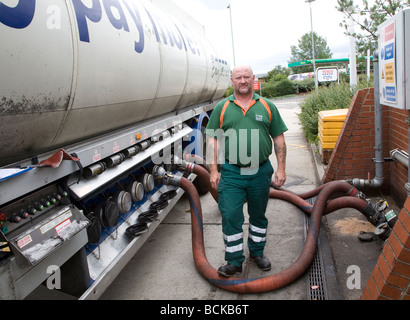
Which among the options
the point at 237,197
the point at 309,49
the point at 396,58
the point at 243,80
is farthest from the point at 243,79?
the point at 309,49

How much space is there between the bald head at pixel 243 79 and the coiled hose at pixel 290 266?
1.33 m

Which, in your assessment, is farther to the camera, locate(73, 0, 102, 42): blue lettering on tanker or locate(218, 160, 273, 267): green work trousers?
locate(218, 160, 273, 267): green work trousers

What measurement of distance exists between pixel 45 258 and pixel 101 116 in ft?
3.85

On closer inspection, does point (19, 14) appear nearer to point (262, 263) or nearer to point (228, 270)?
point (228, 270)

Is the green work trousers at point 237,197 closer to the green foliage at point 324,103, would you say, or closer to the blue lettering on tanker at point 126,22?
the blue lettering on tanker at point 126,22

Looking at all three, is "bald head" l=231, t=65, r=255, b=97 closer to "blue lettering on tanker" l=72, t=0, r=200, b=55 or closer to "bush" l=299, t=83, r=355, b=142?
"blue lettering on tanker" l=72, t=0, r=200, b=55

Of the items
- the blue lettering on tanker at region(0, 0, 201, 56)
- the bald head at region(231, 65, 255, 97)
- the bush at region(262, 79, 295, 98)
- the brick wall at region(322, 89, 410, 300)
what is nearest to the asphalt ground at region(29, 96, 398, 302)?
the brick wall at region(322, 89, 410, 300)

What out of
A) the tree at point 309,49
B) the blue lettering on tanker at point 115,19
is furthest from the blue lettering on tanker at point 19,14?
the tree at point 309,49

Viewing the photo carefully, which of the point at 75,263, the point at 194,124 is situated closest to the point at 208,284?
the point at 75,263

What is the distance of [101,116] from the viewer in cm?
283

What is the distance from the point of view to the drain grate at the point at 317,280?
9.89 ft

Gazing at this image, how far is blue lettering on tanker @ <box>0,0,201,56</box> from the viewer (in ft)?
6.03

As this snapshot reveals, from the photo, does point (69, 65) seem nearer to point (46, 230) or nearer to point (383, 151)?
point (46, 230)

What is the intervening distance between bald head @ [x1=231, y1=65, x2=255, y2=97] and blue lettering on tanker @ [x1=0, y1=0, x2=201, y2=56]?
89 cm
